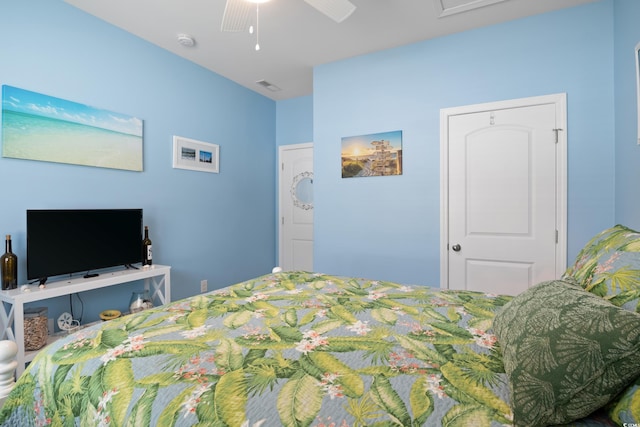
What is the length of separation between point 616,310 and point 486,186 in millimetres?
2358

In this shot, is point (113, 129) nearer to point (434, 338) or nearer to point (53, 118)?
point (53, 118)

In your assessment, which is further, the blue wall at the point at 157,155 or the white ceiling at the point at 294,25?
the white ceiling at the point at 294,25

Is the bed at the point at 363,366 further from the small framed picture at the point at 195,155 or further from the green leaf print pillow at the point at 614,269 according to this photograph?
the small framed picture at the point at 195,155

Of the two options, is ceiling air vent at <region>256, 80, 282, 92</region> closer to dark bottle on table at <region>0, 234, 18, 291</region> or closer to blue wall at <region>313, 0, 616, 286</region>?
blue wall at <region>313, 0, 616, 286</region>

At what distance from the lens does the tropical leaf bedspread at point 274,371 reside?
76cm

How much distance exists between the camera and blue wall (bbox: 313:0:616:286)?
247 centimetres

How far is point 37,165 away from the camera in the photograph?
2367mm

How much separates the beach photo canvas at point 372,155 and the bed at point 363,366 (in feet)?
6.65

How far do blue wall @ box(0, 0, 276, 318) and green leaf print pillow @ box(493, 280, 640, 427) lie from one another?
118 inches

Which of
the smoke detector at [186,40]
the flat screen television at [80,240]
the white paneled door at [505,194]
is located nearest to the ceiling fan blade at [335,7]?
the white paneled door at [505,194]

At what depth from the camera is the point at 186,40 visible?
302 centimetres

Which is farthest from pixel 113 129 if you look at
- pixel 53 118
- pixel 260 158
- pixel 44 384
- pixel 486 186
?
pixel 486 186

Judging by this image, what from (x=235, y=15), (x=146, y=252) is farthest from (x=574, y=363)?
(x=146, y=252)

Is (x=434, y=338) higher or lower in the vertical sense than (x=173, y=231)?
lower
